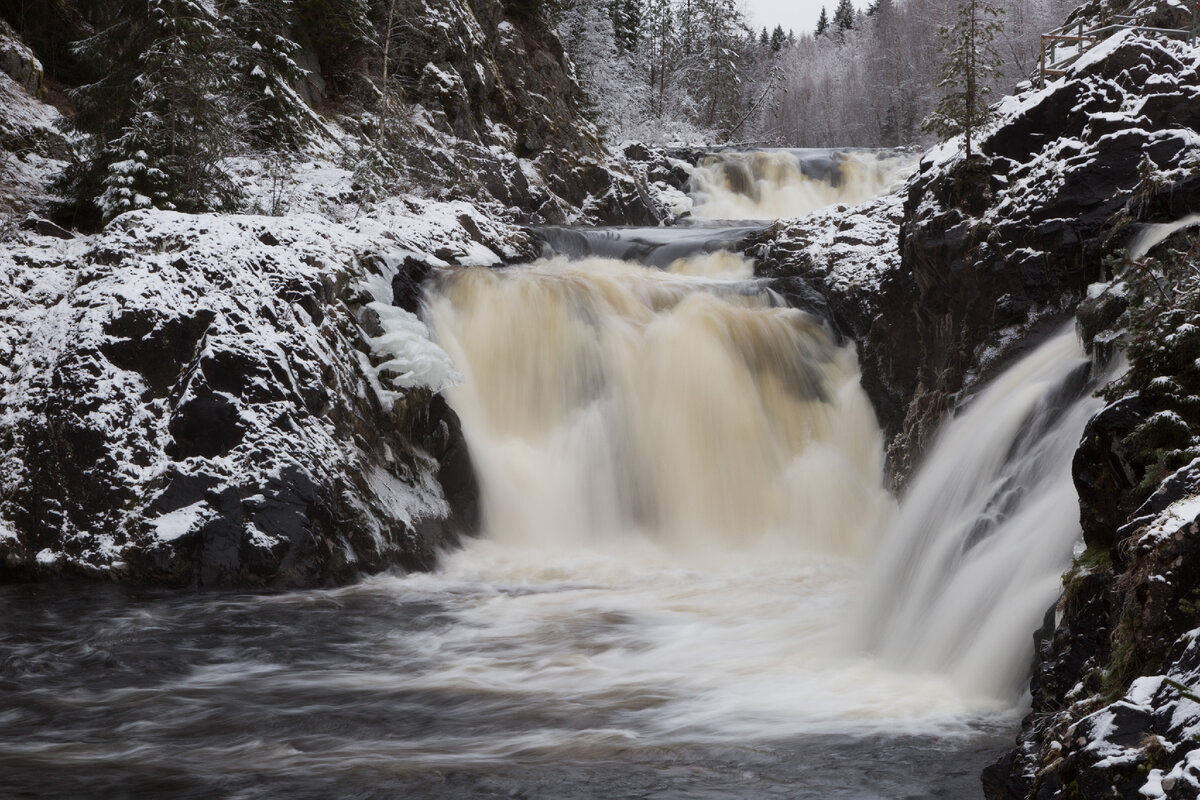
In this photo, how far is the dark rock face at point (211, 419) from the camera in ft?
33.7

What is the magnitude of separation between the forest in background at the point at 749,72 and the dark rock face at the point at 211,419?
22202 mm

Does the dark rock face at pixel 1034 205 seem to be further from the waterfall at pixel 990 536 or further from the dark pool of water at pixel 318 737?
the dark pool of water at pixel 318 737

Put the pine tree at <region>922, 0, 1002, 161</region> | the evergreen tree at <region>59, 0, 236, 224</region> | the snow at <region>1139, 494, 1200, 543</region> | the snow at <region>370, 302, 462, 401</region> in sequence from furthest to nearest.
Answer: the evergreen tree at <region>59, 0, 236, 224</region> < the pine tree at <region>922, 0, 1002, 161</region> < the snow at <region>370, 302, 462, 401</region> < the snow at <region>1139, 494, 1200, 543</region>

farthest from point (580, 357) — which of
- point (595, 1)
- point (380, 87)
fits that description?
point (595, 1)

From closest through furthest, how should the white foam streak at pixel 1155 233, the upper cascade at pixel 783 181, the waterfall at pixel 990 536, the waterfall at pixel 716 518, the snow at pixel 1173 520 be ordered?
1. the snow at pixel 1173 520
2. the waterfall at pixel 990 536
3. the waterfall at pixel 716 518
4. the white foam streak at pixel 1155 233
5. the upper cascade at pixel 783 181

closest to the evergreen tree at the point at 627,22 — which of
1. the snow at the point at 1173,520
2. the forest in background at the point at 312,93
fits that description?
the forest in background at the point at 312,93

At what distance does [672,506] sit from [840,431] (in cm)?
286

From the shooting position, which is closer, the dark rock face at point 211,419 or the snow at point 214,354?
the dark rock face at point 211,419

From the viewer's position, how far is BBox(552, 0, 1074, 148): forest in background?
46344 millimetres

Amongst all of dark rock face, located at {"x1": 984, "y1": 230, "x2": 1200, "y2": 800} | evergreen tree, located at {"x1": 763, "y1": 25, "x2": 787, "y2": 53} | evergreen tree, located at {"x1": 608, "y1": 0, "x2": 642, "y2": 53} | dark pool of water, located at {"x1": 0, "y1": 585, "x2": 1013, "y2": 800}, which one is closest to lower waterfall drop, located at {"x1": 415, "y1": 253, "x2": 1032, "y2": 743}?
dark pool of water, located at {"x1": 0, "y1": 585, "x2": 1013, "y2": 800}

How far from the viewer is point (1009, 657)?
253 inches

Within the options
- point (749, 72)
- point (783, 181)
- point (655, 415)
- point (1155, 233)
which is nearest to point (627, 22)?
point (749, 72)

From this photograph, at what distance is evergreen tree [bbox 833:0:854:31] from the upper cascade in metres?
66.9

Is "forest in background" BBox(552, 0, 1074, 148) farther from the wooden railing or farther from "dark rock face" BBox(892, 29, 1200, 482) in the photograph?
"dark rock face" BBox(892, 29, 1200, 482)
